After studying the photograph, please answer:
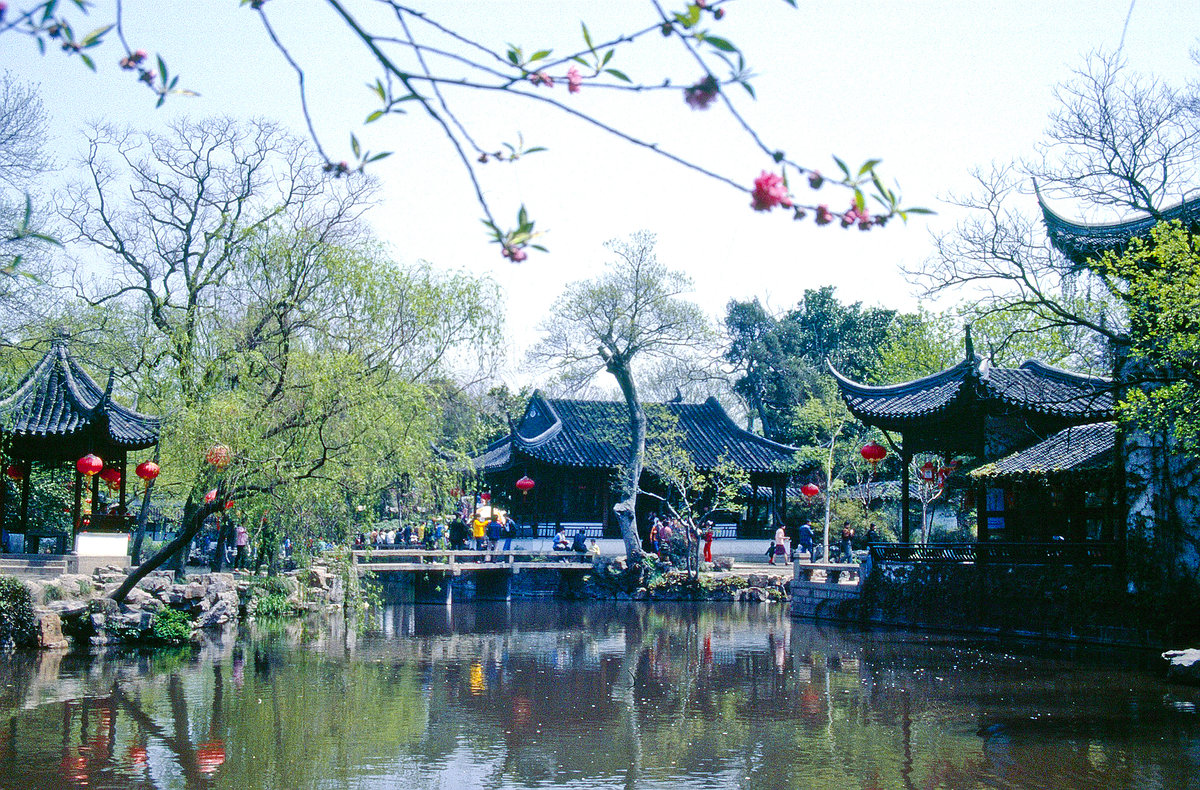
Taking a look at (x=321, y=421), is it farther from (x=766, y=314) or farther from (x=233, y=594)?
(x=766, y=314)

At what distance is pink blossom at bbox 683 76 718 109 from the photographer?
2059mm

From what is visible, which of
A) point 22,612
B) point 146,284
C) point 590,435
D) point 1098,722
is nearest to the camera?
point 1098,722

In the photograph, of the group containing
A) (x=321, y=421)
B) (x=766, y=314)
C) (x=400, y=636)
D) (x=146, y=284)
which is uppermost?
(x=766, y=314)

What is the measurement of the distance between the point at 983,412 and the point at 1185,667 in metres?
6.42

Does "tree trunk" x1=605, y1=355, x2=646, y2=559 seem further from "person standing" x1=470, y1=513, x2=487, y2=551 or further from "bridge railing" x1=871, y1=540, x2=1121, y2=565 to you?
"bridge railing" x1=871, y1=540, x2=1121, y2=565

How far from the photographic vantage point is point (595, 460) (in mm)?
24484

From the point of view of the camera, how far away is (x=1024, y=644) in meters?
13.0

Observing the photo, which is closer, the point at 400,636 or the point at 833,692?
the point at 833,692

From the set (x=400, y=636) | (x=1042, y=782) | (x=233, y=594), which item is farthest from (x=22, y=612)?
(x=1042, y=782)

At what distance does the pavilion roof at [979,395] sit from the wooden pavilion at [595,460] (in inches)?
304

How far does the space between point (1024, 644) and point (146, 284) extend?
550 inches

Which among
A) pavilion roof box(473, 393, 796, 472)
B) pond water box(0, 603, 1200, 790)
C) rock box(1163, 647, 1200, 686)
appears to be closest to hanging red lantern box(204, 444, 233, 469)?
pond water box(0, 603, 1200, 790)

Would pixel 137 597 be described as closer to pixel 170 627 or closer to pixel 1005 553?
pixel 170 627

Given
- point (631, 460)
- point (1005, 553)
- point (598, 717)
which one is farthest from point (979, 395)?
point (631, 460)
